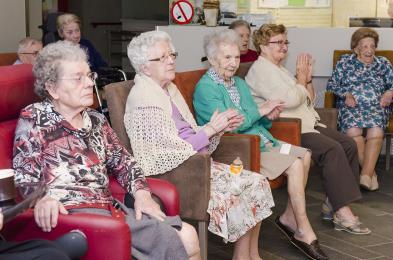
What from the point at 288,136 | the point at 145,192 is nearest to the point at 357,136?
the point at 288,136

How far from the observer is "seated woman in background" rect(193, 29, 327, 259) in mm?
4016

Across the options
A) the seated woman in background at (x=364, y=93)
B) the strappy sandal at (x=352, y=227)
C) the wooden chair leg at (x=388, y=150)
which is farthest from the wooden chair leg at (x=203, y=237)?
the wooden chair leg at (x=388, y=150)

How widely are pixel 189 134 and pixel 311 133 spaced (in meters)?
1.26

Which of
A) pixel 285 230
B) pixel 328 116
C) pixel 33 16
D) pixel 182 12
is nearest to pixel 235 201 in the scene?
pixel 285 230

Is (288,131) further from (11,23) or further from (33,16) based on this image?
(33,16)

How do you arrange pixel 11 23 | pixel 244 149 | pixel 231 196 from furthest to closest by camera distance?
pixel 11 23, pixel 244 149, pixel 231 196

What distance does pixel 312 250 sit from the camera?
158 inches

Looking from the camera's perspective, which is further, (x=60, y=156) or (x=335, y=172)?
(x=335, y=172)

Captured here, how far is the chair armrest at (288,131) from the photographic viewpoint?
4434 mm

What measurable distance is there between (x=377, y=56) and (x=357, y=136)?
727 millimetres

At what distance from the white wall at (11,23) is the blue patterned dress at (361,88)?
2.76 meters

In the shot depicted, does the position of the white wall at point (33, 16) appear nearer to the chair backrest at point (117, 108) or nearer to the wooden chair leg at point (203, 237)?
the chair backrest at point (117, 108)

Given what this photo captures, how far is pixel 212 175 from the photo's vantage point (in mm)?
3689

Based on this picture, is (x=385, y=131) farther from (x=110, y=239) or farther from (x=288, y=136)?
(x=110, y=239)
